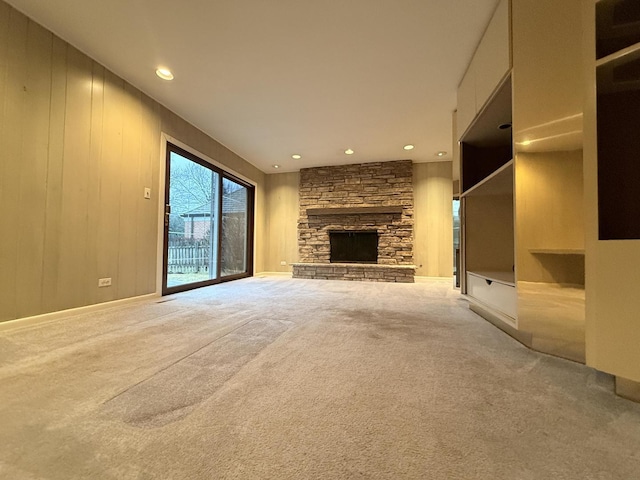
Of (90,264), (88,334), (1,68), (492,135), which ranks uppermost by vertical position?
(1,68)

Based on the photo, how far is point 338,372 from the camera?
1147 millimetres

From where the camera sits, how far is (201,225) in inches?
159

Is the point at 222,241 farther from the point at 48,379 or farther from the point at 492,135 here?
the point at 492,135

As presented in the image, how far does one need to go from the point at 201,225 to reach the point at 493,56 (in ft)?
13.0

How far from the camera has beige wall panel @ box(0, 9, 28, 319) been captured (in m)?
1.79

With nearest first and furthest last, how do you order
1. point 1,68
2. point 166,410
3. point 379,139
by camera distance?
1. point 166,410
2. point 1,68
3. point 379,139

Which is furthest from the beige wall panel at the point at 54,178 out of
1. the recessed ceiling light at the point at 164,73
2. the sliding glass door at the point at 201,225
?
the sliding glass door at the point at 201,225

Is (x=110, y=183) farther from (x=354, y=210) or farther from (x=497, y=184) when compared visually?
(x=354, y=210)

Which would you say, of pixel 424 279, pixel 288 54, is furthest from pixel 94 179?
pixel 424 279

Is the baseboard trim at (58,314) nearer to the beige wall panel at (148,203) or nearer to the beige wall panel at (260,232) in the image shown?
the beige wall panel at (148,203)

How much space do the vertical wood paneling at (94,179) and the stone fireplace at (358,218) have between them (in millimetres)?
3371

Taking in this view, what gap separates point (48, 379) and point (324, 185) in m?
4.93

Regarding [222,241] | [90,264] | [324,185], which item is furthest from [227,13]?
[324,185]

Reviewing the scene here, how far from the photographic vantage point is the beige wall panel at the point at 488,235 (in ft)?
7.87
